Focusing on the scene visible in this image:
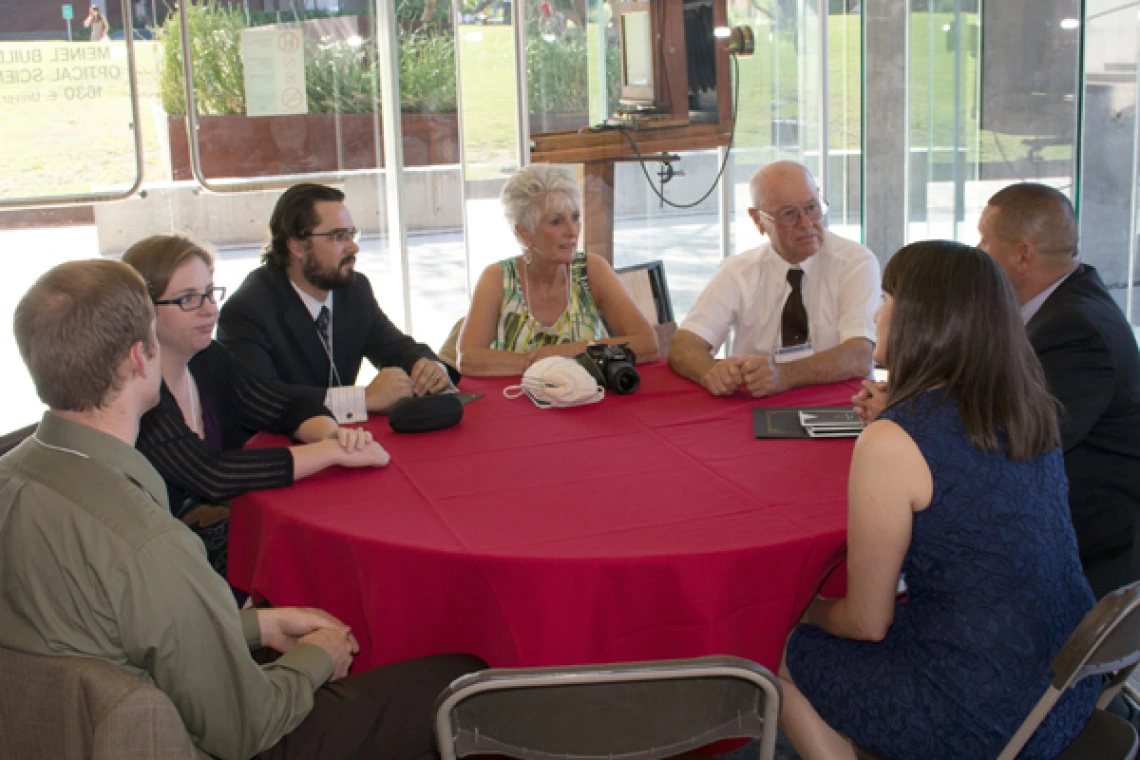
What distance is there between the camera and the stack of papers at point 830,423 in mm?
2410

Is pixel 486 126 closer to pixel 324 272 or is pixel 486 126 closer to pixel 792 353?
pixel 324 272

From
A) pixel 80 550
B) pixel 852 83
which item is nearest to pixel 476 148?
pixel 852 83

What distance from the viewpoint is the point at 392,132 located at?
5488mm

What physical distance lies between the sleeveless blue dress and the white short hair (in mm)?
2068

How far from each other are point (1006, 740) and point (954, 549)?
0.31m

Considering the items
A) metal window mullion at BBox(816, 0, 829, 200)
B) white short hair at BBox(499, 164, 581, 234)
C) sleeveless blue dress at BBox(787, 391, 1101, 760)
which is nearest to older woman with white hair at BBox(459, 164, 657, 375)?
white short hair at BBox(499, 164, 581, 234)

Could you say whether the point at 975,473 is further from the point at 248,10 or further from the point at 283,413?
the point at 248,10

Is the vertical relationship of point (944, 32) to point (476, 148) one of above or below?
above

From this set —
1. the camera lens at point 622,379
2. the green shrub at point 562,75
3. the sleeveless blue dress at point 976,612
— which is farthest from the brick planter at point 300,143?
the sleeveless blue dress at point 976,612

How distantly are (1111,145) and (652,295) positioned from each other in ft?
8.63

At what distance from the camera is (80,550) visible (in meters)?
1.39

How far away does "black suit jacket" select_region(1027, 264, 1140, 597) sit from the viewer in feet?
7.53

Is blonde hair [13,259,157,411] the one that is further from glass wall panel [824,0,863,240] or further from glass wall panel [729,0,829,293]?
glass wall panel [824,0,863,240]

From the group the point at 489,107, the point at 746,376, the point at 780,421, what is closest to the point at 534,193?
the point at 746,376
